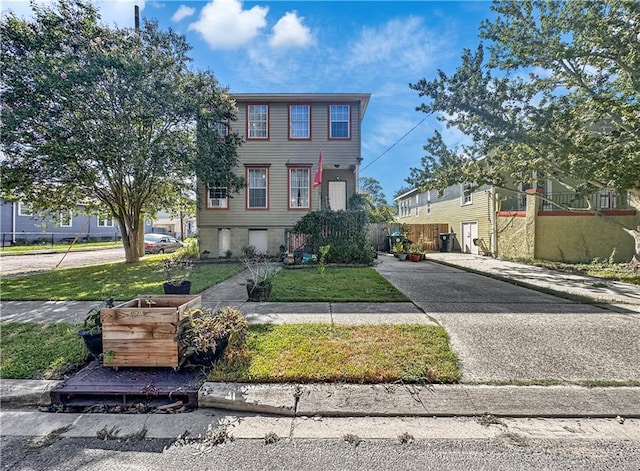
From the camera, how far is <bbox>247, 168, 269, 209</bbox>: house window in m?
13.8

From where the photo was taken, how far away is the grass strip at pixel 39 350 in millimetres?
3248

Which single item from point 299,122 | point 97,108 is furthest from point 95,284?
point 299,122

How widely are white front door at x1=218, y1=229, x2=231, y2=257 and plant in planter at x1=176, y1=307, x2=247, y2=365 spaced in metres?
10.6

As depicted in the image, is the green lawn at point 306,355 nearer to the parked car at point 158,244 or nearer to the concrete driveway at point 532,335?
the concrete driveway at point 532,335

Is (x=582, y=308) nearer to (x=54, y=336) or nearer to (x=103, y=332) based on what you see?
(x=103, y=332)

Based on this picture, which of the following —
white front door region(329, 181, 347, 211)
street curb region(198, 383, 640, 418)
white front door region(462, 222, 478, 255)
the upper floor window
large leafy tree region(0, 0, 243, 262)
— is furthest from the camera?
white front door region(462, 222, 478, 255)

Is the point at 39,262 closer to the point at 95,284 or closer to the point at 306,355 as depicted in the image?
the point at 95,284

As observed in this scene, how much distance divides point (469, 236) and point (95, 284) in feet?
60.6

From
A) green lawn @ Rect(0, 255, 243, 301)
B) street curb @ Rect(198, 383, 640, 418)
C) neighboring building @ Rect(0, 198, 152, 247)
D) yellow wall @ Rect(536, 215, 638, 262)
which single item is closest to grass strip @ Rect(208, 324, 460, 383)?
street curb @ Rect(198, 383, 640, 418)

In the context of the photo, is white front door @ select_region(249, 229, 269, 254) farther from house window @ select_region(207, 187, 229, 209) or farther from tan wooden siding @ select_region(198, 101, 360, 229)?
house window @ select_region(207, 187, 229, 209)

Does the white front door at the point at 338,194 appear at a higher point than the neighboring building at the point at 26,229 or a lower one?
higher

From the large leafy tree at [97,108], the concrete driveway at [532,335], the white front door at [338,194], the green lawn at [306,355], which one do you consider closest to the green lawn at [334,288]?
the concrete driveway at [532,335]

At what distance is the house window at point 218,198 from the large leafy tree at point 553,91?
367 inches

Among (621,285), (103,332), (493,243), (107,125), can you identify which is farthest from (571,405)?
(493,243)
